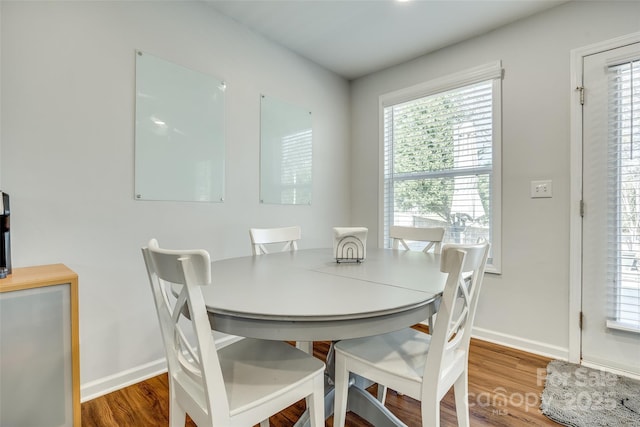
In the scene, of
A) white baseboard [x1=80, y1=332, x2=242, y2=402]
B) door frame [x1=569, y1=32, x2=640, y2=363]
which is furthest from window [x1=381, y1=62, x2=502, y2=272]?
white baseboard [x1=80, y1=332, x2=242, y2=402]

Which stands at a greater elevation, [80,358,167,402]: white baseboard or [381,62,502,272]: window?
[381,62,502,272]: window

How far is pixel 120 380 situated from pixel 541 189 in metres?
3.01

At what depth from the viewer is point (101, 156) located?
1.71 metres

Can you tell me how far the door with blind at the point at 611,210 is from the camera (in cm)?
189

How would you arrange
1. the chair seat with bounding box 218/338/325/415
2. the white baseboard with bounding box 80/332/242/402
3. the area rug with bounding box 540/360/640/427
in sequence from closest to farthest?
the chair seat with bounding box 218/338/325/415 < the area rug with bounding box 540/360/640/427 < the white baseboard with bounding box 80/332/242/402

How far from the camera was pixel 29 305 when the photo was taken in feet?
4.20

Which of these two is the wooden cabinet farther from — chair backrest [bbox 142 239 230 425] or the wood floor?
chair backrest [bbox 142 239 230 425]

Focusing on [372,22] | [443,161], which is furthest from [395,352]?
[372,22]

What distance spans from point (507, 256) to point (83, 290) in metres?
2.82

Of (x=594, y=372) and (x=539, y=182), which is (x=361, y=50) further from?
(x=594, y=372)

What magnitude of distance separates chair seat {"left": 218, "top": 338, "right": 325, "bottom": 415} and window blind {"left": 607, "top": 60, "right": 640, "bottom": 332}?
81.0 inches

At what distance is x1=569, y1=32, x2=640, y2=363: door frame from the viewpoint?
6.76 feet

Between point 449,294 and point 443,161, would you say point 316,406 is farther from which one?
point 443,161

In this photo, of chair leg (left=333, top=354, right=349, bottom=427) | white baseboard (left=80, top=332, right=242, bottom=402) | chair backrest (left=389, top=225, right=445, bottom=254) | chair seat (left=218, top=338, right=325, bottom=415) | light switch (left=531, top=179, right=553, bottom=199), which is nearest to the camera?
chair seat (left=218, top=338, right=325, bottom=415)
